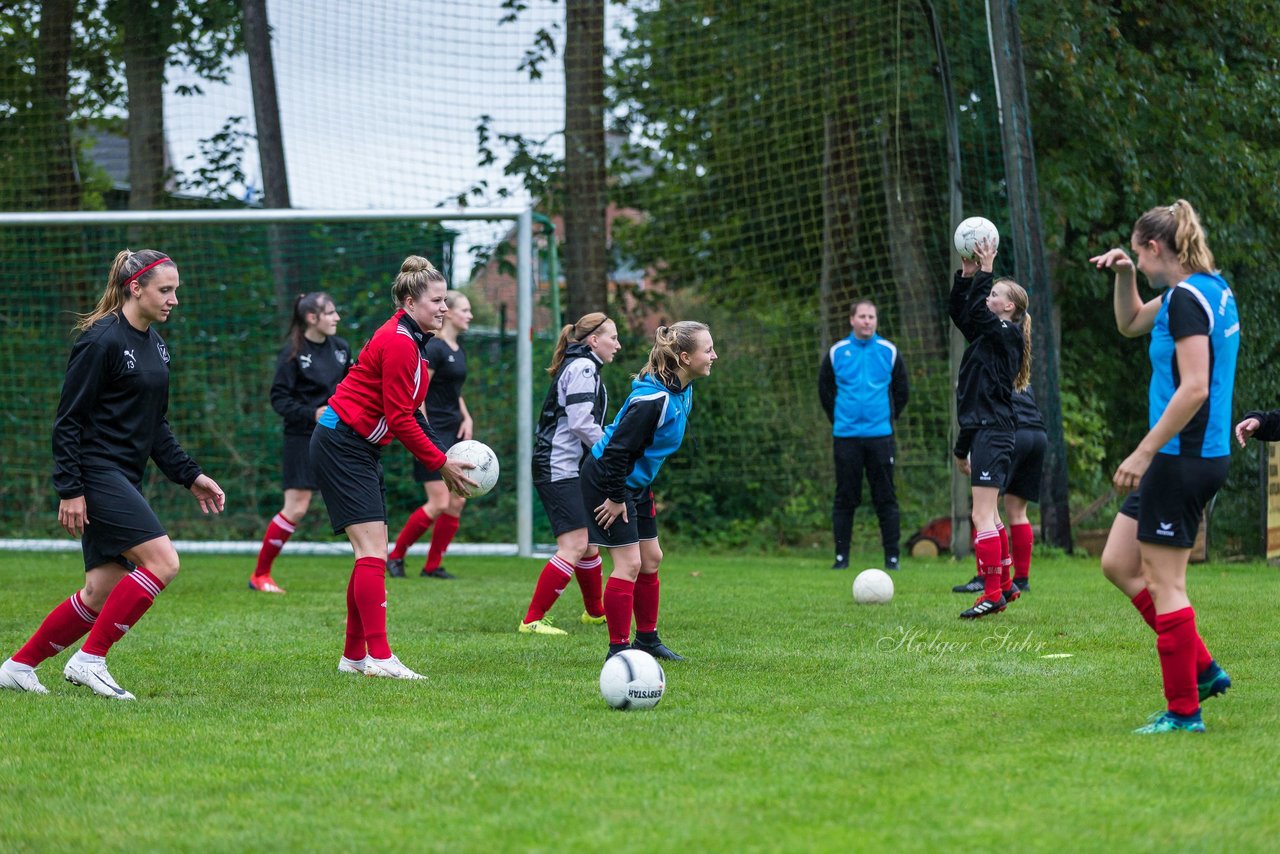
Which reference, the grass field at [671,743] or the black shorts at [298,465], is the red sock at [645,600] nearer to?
the grass field at [671,743]

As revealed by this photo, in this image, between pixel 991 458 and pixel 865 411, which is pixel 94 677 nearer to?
pixel 991 458

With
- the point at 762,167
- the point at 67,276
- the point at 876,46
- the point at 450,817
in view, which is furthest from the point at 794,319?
the point at 450,817

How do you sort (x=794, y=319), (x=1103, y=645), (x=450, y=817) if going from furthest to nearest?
1. (x=794, y=319)
2. (x=1103, y=645)
3. (x=450, y=817)

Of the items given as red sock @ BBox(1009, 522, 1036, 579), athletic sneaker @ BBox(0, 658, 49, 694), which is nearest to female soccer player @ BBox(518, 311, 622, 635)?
athletic sneaker @ BBox(0, 658, 49, 694)

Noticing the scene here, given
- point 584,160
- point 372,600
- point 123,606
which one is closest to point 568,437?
point 372,600

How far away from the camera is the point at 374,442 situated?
6.51 metres

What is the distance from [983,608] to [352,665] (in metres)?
3.74

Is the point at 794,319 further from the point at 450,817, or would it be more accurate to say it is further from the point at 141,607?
the point at 450,817

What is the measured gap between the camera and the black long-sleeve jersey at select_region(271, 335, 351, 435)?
1020 cm

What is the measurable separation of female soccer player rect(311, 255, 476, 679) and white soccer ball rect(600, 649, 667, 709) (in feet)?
4.33

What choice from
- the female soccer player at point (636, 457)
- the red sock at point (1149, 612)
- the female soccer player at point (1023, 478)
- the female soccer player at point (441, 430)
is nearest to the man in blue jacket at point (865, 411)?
the female soccer player at point (1023, 478)

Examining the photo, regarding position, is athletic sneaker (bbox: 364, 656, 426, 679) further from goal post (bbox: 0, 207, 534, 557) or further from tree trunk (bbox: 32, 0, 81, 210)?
tree trunk (bbox: 32, 0, 81, 210)

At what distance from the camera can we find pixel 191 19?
1641cm

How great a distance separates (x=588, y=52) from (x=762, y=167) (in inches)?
86.6
